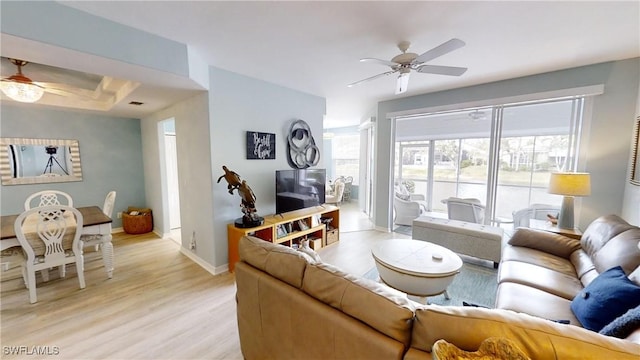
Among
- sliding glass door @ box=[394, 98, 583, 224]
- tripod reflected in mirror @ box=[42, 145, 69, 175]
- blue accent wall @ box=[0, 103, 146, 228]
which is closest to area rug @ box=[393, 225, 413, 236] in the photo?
sliding glass door @ box=[394, 98, 583, 224]

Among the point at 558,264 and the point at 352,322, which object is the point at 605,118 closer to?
the point at 558,264

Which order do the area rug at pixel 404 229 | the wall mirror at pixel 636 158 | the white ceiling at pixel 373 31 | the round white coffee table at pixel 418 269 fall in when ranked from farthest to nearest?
1. the area rug at pixel 404 229
2. the wall mirror at pixel 636 158
3. the round white coffee table at pixel 418 269
4. the white ceiling at pixel 373 31

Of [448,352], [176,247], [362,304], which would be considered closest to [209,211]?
[176,247]

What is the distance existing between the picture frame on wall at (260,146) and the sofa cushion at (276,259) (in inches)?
71.4

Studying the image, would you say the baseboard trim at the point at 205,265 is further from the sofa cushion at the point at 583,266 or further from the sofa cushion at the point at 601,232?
the sofa cushion at the point at 601,232

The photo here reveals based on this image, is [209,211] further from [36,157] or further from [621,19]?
[621,19]

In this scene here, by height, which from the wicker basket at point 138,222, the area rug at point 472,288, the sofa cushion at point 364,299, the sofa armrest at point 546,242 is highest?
the sofa cushion at point 364,299

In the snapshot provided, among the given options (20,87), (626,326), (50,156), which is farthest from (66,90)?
(626,326)

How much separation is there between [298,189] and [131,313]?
2283mm

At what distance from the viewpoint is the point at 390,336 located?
95 cm

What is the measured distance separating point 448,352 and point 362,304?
0.36 m

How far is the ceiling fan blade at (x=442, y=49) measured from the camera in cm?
176

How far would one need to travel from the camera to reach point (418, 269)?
2002mm

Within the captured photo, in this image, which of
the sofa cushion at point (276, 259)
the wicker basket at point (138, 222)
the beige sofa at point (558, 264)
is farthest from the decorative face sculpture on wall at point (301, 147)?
the wicker basket at point (138, 222)
